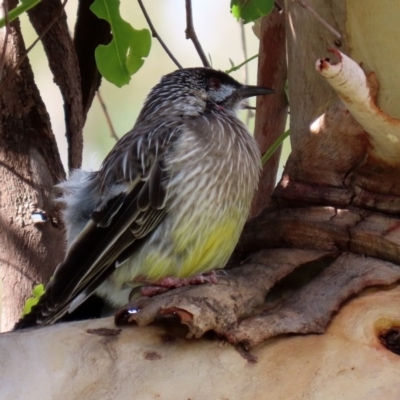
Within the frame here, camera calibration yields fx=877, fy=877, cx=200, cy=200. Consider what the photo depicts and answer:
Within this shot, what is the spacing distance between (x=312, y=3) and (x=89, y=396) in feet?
5.20

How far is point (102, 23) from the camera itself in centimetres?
398

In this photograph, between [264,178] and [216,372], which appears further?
[264,178]

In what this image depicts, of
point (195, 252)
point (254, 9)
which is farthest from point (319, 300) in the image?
point (254, 9)

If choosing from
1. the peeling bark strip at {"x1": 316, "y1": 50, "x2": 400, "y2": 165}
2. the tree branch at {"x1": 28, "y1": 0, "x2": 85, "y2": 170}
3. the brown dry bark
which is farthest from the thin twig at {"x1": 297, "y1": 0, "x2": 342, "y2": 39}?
the tree branch at {"x1": 28, "y1": 0, "x2": 85, "y2": 170}

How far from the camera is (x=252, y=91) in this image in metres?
3.98

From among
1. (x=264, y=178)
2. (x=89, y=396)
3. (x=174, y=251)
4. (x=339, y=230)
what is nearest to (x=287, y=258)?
(x=339, y=230)

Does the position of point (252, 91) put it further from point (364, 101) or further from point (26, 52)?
point (364, 101)

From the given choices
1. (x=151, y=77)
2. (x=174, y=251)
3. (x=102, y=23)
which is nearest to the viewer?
(x=174, y=251)

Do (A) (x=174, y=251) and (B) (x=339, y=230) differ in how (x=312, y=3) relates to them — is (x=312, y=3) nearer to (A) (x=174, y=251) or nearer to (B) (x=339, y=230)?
(B) (x=339, y=230)

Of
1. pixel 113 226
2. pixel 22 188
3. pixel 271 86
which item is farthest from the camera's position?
pixel 271 86

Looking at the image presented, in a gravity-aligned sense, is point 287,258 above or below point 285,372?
above

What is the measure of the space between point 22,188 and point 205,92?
37.3 inches

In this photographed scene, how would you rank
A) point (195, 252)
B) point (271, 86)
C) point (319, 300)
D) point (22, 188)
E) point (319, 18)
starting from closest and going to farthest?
point (319, 300), point (319, 18), point (195, 252), point (22, 188), point (271, 86)

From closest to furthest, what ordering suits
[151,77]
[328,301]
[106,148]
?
[328,301] → [106,148] → [151,77]
